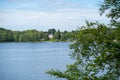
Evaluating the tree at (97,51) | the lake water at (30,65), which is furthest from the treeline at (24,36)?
the tree at (97,51)

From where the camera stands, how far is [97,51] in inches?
329

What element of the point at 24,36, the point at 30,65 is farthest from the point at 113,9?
the point at 24,36

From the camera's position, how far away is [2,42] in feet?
589

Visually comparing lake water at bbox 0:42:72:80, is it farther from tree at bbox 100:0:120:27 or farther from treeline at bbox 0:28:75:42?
treeline at bbox 0:28:75:42

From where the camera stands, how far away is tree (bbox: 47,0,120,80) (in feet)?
26.0

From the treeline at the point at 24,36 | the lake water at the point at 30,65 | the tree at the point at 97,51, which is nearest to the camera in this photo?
the tree at the point at 97,51

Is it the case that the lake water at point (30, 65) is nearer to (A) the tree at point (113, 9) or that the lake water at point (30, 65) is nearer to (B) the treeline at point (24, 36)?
(A) the tree at point (113, 9)

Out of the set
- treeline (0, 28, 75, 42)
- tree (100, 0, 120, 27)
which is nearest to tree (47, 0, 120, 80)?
tree (100, 0, 120, 27)

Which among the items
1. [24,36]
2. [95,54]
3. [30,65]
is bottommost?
[30,65]

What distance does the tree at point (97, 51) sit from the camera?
26.0 ft

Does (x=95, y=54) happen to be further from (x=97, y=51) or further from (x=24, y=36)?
(x=24, y=36)

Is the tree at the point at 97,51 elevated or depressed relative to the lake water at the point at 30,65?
elevated

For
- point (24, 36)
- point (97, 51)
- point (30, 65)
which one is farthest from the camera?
point (24, 36)

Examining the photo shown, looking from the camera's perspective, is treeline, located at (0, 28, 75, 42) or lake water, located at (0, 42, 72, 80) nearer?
lake water, located at (0, 42, 72, 80)
